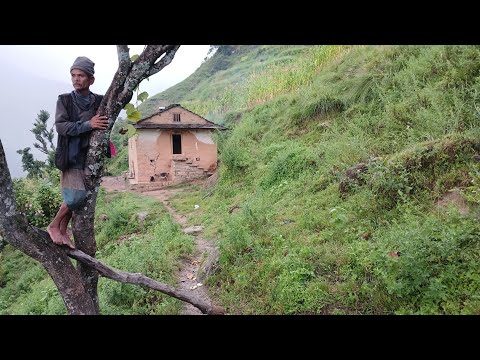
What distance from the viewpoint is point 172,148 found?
17594 millimetres

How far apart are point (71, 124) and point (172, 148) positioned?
15.2m

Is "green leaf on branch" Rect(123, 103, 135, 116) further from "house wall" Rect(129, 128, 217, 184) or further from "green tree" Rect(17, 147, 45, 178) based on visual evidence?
"green tree" Rect(17, 147, 45, 178)

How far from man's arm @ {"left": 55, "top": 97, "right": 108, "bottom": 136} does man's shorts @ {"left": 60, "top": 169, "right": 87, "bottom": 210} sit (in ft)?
1.08

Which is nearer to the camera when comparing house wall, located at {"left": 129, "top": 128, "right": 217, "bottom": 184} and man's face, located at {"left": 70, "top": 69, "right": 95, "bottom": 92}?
man's face, located at {"left": 70, "top": 69, "right": 95, "bottom": 92}

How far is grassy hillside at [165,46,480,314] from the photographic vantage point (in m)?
3.42

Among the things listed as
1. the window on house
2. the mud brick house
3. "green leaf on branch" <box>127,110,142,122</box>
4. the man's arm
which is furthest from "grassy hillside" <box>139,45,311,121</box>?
the man's arm

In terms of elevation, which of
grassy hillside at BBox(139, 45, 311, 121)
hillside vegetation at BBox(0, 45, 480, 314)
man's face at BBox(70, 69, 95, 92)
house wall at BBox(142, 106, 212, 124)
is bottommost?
hillside vegetation at BBox(0, 45, 480, 314)

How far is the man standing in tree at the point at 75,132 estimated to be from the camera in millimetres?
2621

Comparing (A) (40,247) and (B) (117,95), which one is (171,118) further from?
(A) (40,247)

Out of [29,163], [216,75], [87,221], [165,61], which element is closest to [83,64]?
[165,61]
